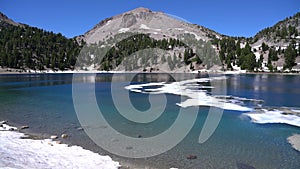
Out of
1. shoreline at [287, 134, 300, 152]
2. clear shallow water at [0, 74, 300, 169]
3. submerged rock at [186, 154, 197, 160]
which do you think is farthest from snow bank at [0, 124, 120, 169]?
shoreline at [287, 134, 300, 152]

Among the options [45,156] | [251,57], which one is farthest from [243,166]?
[251,57]

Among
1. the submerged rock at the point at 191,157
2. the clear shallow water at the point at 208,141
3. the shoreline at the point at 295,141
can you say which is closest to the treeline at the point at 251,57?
the clear shallow water at the point at 208,141

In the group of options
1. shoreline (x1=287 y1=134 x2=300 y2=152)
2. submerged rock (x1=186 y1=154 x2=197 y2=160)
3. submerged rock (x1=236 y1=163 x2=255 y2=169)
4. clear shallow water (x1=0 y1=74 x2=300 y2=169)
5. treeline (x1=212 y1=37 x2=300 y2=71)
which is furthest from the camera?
treeline (x1=212 y1=37 x2=300 y2=71)

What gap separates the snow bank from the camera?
8969mm

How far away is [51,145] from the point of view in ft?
39.4

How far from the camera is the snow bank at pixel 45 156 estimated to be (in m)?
8.97

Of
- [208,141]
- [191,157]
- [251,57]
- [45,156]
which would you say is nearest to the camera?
[45,156]

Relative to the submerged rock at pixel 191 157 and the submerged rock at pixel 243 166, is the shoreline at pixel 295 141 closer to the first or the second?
the submerged rock at pixel 243 166

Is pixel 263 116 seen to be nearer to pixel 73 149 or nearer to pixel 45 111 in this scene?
pixel 73 149

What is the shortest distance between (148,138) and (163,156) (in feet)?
9.81

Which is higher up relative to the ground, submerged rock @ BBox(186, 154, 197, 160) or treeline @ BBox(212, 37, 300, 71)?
treeline @ BBox(212, 37, 300, 71)

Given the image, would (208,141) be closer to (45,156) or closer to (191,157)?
(191,157)

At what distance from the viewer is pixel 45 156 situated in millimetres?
10086

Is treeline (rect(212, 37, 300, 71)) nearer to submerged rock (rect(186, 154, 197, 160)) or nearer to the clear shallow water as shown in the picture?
the clear shallow water
